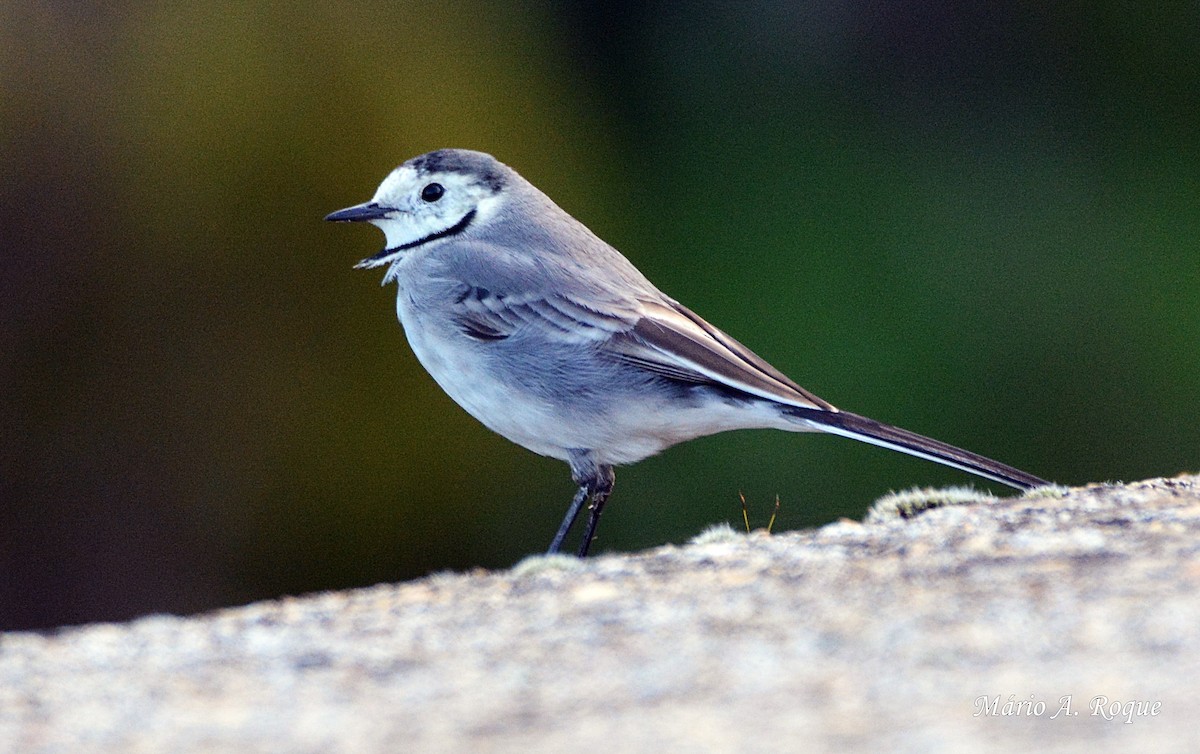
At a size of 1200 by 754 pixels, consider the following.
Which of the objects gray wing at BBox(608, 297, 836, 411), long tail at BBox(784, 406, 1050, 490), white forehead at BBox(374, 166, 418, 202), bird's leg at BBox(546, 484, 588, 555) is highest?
white forehead at BBox(374, 166, 418, 202)

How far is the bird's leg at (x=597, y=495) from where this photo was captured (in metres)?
6.43

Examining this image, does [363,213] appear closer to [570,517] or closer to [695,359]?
[570,517]

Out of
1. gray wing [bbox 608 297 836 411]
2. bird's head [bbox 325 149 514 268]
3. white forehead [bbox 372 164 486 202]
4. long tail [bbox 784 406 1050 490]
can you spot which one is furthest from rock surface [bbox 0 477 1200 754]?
white forehead [bbox 372 164 486 202]

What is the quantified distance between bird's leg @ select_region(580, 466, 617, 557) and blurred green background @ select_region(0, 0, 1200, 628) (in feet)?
6.70

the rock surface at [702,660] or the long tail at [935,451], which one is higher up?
the long tail at [935,451]

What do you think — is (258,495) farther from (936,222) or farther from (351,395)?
(936,222)

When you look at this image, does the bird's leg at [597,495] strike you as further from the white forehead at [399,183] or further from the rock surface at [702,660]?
the rock surface at [702,660]

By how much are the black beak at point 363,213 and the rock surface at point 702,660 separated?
278 centimetres

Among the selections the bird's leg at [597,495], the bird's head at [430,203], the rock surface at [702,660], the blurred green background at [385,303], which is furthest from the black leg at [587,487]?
the blurred green background at [385,303]

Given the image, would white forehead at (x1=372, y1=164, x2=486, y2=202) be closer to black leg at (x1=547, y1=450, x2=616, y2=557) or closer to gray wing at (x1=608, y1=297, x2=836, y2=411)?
gray wing at (x1=608, y1=297, x2=836, y2=411)

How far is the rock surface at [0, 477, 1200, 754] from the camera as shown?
2.80 meters

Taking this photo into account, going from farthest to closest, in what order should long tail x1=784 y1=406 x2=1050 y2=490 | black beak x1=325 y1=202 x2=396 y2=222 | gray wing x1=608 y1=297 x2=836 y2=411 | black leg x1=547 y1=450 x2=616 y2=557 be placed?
black beak x1=325 y1=202 x2=396 y2=222, black leg x1=547 y1=450 x2=616 y2=557, gray wing x1=608 y1=297 x2=836 y2=411, long tail x1=784 y1=406 x2=1050 y2=490

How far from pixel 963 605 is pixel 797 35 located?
10.6 m

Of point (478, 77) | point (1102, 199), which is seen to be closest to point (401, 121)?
point (478, 77)
